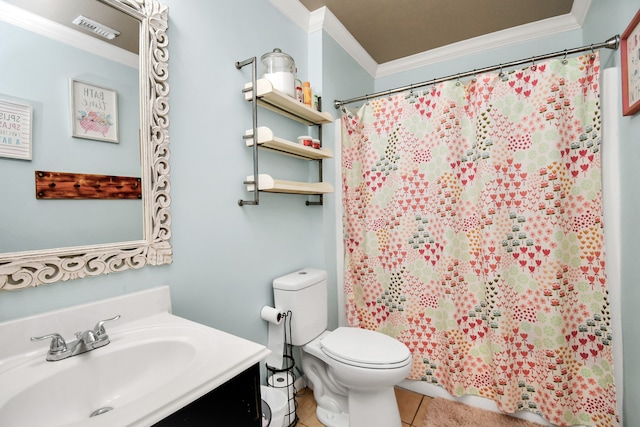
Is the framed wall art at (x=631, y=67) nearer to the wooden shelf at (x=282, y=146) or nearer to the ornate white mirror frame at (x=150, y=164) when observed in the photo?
the wooden shelf at (x=282, y=146)

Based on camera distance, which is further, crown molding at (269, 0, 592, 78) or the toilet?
crown molding at (269, 0, 592, 78)

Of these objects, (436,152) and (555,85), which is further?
(436,152)

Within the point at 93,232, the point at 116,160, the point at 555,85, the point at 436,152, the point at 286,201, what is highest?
the point at 555,85

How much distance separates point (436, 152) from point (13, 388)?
6.43 ft

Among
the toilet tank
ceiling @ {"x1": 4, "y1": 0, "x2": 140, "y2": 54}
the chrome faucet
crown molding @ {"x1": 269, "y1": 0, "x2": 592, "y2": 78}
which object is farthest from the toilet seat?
crown molding @ {"x1": 269, "y1": 0, "x2": 592, "y2": 78}

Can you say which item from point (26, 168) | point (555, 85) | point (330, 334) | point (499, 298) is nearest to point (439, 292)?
point (499, 298)

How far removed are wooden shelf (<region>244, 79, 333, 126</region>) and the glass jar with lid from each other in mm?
63

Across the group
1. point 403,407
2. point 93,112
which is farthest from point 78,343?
point 403,407

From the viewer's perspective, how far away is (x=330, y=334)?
5.43 feet

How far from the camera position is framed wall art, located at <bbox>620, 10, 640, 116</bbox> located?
3.79 ft

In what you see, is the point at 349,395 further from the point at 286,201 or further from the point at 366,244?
the point at 286,201

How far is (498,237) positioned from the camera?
1.64m

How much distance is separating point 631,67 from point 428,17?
119 cm

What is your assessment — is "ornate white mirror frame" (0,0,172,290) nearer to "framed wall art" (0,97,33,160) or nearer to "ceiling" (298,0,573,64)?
"framed wall art" (0,97,33,160)
